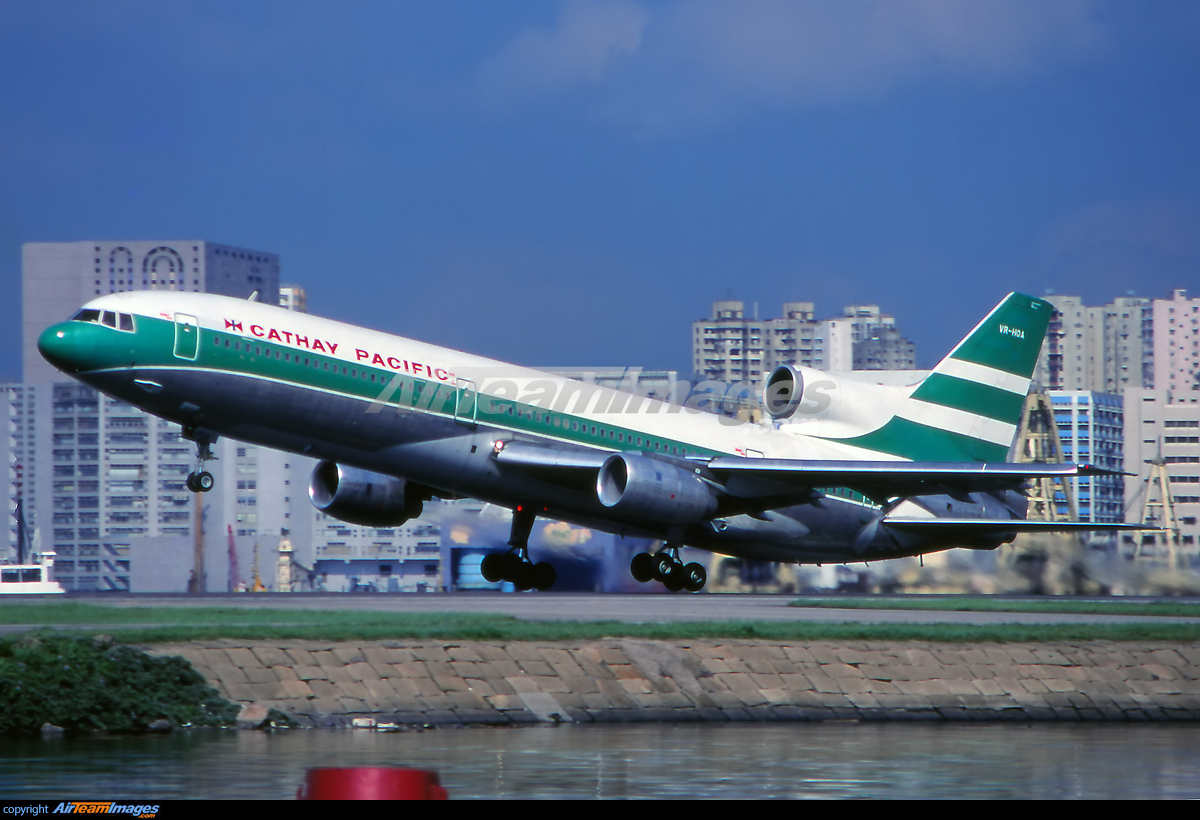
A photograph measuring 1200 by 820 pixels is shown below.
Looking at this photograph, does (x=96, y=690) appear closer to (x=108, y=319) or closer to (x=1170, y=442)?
→ (x=108, y=319)

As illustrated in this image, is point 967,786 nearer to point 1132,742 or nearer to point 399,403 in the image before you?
point 1132,742

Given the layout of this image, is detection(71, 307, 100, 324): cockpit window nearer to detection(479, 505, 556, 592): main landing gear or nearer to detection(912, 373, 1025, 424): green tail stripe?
detection(479, 505, 556, 592): main landing gear

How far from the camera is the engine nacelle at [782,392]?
3772 cm

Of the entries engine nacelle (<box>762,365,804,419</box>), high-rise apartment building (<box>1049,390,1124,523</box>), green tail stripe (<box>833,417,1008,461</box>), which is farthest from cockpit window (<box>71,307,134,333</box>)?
high-rise apartment building (<box>1049,390,1124,523</box>)

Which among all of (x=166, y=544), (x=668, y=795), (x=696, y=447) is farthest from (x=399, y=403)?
(x=166, y=544)

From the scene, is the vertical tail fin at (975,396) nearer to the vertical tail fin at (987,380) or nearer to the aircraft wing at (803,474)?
the vertical tail fin at (987,380)

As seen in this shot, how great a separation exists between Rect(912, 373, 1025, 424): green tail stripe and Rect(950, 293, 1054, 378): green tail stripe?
0.62 m

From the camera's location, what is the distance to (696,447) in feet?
116

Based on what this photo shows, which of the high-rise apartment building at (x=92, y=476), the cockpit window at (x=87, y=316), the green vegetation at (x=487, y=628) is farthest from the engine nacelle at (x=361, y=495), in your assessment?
the high-rise apartment building at (x=92, y=476)

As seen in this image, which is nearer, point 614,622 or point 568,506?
point 614,622

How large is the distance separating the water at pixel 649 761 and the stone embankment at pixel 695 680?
1.44ft

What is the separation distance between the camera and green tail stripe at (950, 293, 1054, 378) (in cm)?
3991
